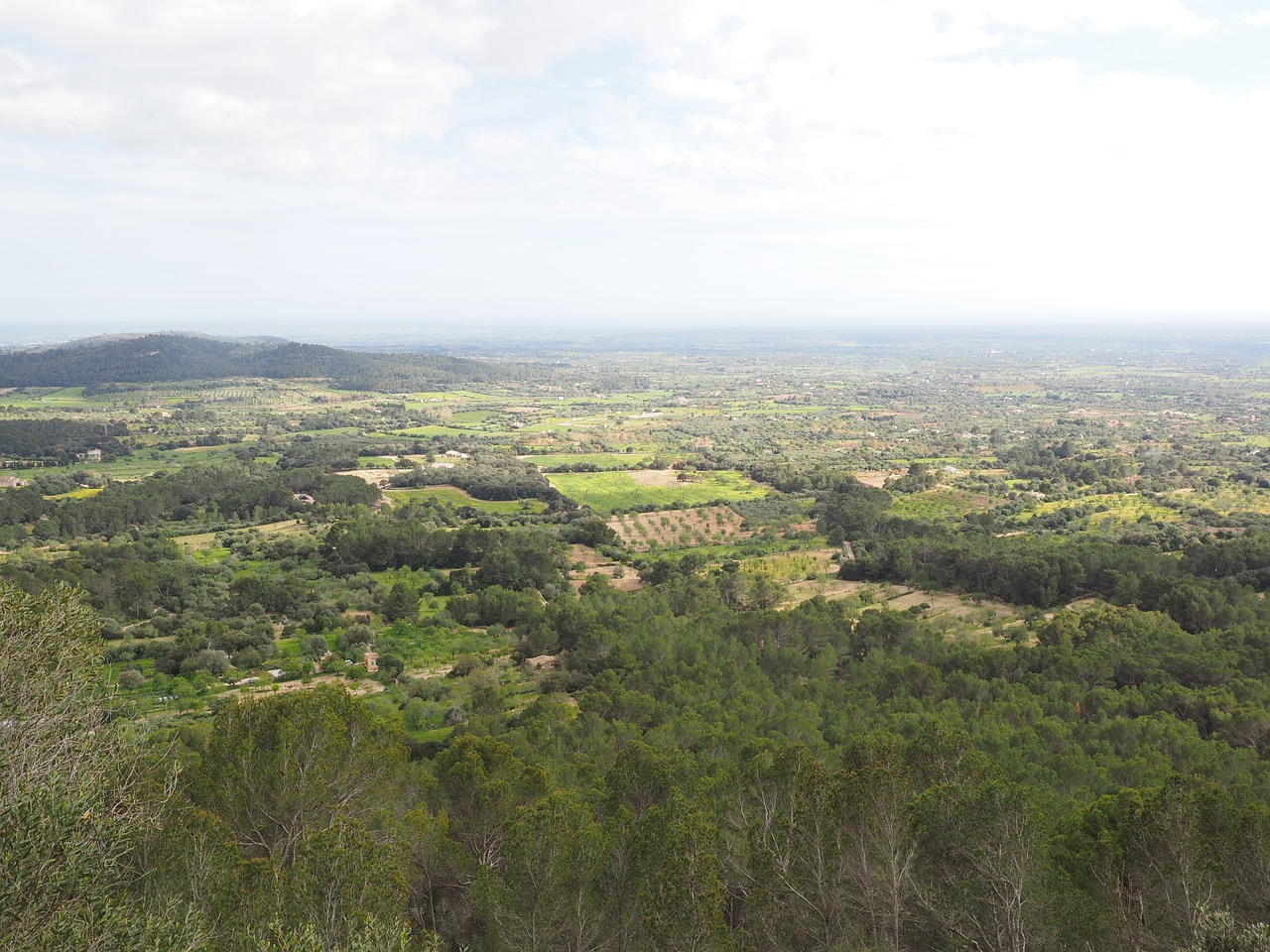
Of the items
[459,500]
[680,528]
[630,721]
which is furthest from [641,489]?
[630,721]

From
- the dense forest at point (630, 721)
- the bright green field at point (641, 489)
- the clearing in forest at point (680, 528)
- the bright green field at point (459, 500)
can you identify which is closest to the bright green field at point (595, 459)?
the bright green field at point (641, 489)

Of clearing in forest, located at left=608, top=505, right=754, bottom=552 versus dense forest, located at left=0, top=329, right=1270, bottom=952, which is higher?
dense forest, located at left=0, top=329, right=1270, bottom=952

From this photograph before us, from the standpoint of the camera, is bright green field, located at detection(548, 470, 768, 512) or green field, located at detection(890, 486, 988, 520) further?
bright green field, located at detection(548, 470, 768, 512)

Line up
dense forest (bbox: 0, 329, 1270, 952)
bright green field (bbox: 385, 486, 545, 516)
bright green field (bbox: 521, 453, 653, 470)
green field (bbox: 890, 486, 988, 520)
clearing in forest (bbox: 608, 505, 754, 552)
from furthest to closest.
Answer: bright green field (bbox: 521, 453, 653, 470), bright green field (bbox: 385, 486, 545, 516), green field (bbox: 890, 486, 988, 520), clearing in forest (bbox: 608, 505, 754, 552), dense forest (bbox: 0, 329, 1270, 952)

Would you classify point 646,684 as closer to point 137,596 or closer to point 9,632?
point 9,632

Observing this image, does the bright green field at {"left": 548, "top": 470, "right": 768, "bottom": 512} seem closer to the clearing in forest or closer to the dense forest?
the dense forest

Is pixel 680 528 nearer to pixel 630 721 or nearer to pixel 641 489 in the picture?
pixel 641 489

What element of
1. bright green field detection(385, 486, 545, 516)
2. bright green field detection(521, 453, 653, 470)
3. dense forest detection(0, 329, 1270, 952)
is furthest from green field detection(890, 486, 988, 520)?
bright green field detection(521, 453, 653, 470)

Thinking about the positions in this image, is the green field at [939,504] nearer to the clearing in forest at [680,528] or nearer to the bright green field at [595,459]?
the clearing in forest at [680,528]
